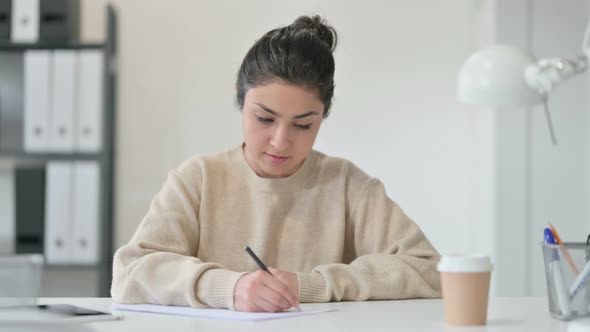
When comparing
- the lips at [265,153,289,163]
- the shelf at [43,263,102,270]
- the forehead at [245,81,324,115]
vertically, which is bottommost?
the shelf at [43,263,102,270]

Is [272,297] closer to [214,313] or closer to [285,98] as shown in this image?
[214,313]

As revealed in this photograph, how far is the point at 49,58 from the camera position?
323 centimetres

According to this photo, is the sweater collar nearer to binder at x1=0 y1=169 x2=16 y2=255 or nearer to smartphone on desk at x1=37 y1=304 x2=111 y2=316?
smartphone on desk at x1=37 y1=304 x2=111 y2=316

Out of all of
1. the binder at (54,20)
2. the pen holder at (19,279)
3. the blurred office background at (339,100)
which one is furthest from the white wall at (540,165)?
the pen holder at (19,279)

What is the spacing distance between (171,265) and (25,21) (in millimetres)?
2146

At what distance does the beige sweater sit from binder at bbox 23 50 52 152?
5.39 ft

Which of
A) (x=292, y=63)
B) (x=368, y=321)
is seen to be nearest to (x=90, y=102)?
(x=292, y=63)

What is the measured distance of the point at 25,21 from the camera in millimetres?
3307

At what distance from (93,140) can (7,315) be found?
2737mm

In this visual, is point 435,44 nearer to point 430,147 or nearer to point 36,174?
point 430,147

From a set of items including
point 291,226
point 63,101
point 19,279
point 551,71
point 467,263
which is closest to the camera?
point 19,279

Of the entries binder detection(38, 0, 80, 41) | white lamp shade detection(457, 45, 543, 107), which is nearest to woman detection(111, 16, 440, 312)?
white lamp shade detection(457, 45, 543, 107)

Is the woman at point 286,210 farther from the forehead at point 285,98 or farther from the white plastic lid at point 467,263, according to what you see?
the white plastic lid at point 467,263

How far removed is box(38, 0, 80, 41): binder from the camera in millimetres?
3287
